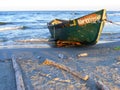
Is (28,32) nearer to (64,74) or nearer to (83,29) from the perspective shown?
(83,29)

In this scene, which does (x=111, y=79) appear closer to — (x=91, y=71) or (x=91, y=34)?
(x=91, y=71)

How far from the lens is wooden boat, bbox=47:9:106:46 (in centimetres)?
1268

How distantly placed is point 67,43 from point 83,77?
7.61m

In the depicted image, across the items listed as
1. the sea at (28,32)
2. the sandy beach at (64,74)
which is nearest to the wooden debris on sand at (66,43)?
the sea at (28,32)

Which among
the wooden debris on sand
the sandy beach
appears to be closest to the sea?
the wooden debris on sand

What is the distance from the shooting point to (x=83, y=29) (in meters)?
13.3

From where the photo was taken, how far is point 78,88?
6188mm

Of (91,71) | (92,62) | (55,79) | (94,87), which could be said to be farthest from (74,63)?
(94,87)

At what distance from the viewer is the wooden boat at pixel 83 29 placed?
12676 millimetres

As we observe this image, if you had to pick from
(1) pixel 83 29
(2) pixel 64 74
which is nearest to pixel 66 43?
(1) pixel 83 29

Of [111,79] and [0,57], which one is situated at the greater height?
[111,79]

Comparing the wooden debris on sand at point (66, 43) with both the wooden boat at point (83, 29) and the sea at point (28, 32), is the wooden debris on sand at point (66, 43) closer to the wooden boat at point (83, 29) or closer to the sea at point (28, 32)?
the wooden boat at point (83, 29)

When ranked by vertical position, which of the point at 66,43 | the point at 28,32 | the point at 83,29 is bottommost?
the point at 28,32

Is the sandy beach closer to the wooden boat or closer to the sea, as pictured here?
the wooden boat
